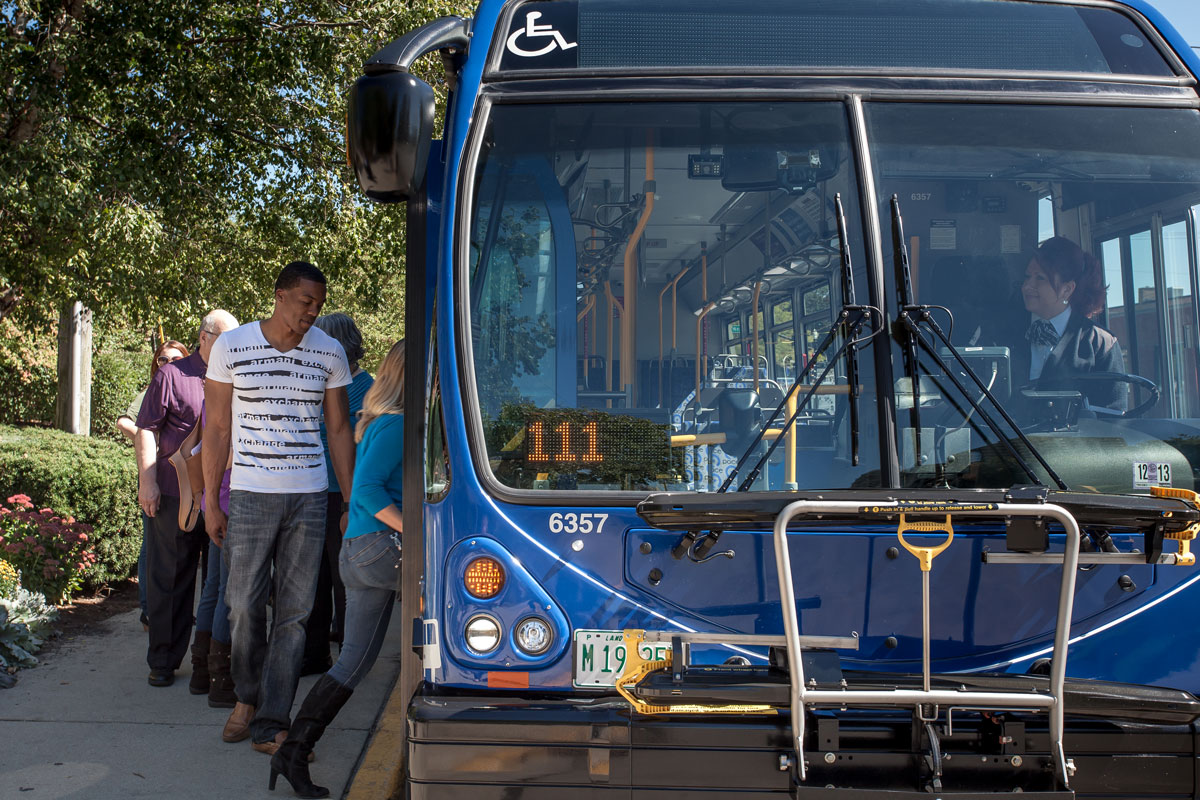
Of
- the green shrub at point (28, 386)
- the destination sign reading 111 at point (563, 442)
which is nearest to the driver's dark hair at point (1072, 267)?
the destination sign reading 111 at point (563, 442)

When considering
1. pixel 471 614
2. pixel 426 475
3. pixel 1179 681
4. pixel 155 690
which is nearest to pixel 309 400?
pixel 426 475

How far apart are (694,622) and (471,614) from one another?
2.09 ft

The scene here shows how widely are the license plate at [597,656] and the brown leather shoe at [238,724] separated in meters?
2.45

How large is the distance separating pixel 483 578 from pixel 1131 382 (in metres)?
2.02

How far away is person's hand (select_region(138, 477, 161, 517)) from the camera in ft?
18.6

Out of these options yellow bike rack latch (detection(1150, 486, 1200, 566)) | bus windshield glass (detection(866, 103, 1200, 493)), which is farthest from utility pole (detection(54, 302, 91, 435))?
yellow bike rack latch (detection(1150, 486, 1200, 566))

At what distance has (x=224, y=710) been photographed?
5.48 meters

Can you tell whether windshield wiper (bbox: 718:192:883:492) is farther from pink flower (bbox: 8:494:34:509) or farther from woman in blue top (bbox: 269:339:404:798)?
pink flower (bbox: 8:494:34:509)

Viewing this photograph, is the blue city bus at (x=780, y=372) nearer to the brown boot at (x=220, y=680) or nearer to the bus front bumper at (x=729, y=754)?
the bus front bumper at (x=729, y=754)

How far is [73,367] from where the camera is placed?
49.5 ft

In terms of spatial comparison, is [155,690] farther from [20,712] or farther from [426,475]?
[426,475]

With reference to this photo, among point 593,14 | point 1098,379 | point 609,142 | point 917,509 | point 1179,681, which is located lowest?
point 1179,681

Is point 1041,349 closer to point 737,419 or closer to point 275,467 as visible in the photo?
point 737,419

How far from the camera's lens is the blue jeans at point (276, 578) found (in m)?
4.58
